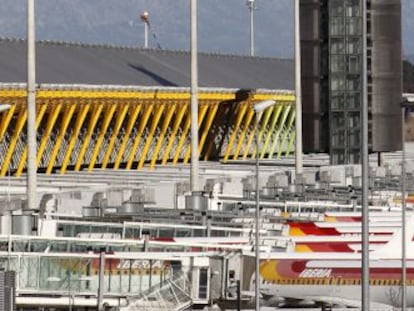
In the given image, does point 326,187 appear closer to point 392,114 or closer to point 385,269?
point 392,114

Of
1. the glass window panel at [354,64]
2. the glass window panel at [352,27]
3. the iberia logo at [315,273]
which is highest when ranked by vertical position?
the glass window panel at [352,27]

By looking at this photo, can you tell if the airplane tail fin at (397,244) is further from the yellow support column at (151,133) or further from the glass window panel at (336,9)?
the yellow support column at (151,133)

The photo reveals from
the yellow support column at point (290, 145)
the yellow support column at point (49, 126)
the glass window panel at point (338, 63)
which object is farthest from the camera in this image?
the yellow support column at point (290, 145)

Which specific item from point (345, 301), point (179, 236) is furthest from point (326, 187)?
point (345, 301)

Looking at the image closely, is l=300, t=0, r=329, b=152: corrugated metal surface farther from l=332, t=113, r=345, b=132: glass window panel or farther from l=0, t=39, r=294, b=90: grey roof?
l=0, t=39, r=294, b=90: grey roof

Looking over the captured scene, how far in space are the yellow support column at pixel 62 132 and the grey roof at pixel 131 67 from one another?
1.97 m

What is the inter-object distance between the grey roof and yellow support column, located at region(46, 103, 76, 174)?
1967 mm

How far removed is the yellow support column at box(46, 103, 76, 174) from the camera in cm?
13165

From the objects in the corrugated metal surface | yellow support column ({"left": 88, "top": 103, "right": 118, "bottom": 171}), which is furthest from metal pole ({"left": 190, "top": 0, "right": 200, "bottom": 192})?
the corrugated metal surface

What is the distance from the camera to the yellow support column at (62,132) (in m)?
132

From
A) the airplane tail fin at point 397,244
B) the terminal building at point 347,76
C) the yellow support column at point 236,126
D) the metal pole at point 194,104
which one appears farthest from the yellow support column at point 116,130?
the airplane tail fin at point 397,244

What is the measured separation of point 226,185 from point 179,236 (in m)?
21.4

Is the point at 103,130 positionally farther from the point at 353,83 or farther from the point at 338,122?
the point at 353,83

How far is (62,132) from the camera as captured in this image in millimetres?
133750
